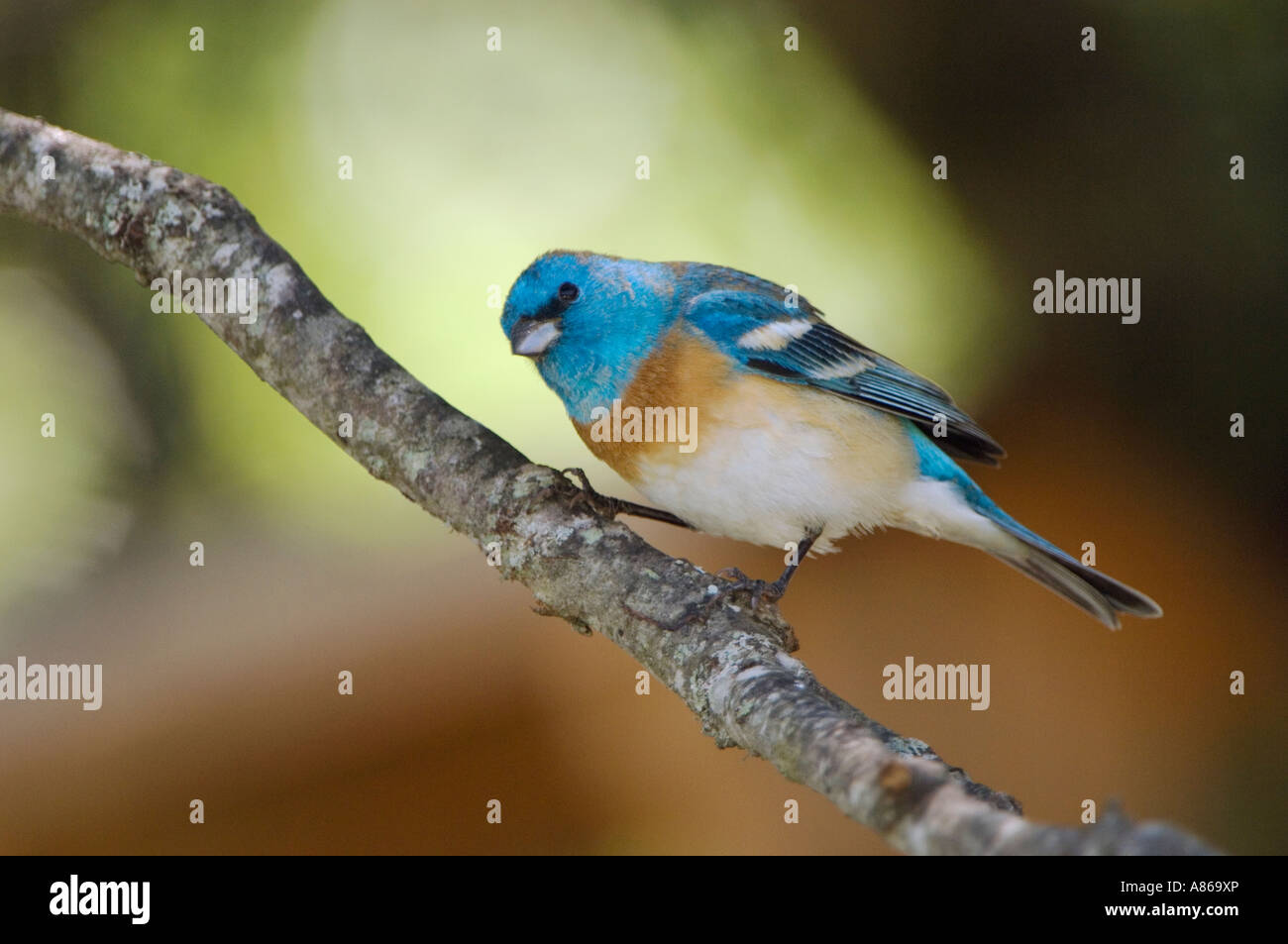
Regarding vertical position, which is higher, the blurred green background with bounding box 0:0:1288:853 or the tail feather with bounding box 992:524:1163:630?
the blurred green background with bounding box 0:0:1288:853

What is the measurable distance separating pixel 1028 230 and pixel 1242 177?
910mm

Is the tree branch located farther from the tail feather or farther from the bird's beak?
the tail feather

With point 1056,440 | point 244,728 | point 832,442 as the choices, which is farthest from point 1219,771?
point 244,728

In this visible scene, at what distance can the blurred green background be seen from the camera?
443cm

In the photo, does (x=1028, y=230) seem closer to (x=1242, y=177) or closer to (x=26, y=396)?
(x=1242, y=177)

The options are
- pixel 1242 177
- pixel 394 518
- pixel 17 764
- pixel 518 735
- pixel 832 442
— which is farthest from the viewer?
pixel 1242 177

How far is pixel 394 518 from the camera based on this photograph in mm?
4586

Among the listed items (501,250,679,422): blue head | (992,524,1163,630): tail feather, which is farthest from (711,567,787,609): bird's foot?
(992,524,1163,630): tail feather

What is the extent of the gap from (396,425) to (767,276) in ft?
9.37

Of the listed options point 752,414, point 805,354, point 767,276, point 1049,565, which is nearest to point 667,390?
point 752,414

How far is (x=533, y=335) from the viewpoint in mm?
2979

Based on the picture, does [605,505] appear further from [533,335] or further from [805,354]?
[805,354]

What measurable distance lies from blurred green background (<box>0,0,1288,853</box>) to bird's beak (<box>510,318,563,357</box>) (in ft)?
4.77

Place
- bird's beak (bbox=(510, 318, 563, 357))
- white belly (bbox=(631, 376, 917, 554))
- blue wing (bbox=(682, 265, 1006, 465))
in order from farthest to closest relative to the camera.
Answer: blue wing (bbox=(682, 265, 1006, 465)), bird's beak (bbox=(510, 318, 563, 357)), white belly (bbox=(631, 376, 917, 554))
